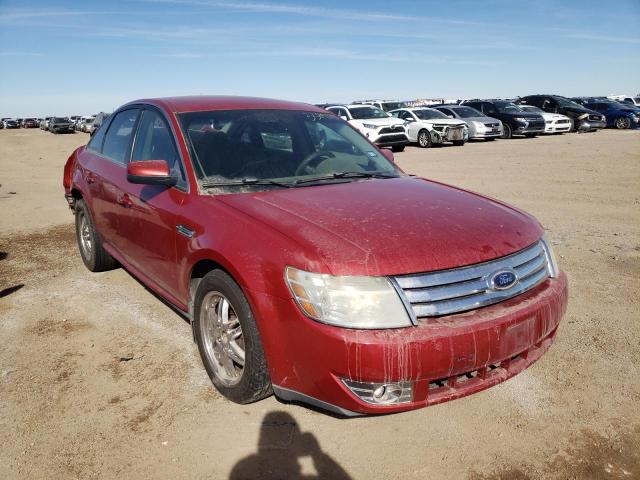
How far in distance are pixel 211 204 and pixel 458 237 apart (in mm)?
1350

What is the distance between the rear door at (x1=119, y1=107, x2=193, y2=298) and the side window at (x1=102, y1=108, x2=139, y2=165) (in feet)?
0.63

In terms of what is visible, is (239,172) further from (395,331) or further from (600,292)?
(600,292)

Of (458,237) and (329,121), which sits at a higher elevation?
(329,121)

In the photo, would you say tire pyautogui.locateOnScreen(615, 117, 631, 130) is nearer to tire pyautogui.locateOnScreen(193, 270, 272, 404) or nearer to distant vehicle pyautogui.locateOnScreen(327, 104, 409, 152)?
distant vehicle pyautogui.locateOnScreen(327, 104, 409, 152)

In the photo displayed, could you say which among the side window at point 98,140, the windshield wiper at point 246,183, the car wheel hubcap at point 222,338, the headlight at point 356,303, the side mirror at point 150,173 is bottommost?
the car wheel hubcap at point 222,338

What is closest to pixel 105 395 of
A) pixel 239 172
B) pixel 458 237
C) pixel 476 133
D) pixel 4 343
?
pixel 4 343

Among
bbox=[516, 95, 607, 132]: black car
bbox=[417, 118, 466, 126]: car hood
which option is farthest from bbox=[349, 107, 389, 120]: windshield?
bbox=[516, 95, 607, 132]: black car

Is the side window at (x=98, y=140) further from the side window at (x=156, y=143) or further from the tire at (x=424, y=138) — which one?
the tire at (x=424, y=138)

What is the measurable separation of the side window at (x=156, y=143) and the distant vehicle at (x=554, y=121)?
75.3 feet

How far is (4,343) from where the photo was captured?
142 inches

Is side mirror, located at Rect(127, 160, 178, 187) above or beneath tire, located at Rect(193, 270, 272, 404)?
above

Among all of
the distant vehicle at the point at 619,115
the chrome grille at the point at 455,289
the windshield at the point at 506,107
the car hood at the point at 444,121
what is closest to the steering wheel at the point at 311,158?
the chrome grille at the point at 455,289

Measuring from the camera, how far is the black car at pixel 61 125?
51.6 meters

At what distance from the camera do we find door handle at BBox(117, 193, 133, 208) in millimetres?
3671
